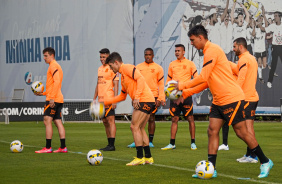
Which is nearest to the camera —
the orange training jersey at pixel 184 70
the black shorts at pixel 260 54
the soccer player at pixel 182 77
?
the soccer player at pixel 182 77

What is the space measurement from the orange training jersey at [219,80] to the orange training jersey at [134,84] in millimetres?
2011

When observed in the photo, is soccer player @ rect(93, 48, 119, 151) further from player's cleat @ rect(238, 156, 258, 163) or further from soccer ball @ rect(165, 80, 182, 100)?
soccer ball @ rect(165, 80, 182, 100)

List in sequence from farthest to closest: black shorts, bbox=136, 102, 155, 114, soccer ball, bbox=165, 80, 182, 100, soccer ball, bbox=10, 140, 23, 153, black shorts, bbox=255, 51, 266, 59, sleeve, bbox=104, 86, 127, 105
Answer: black shorts, bbox=255, 51, 266, 59 → soccer ball, bbox=10, 140, 23, 153 → sleeve, bbox=104, 86, 127, 105 → black shorts, bbox=136, 102, 155, 114 → soccer ball, bbox=165, 80, 182, 100

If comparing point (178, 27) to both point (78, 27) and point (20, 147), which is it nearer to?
point (78, 27)

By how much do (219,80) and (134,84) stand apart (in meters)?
2.43

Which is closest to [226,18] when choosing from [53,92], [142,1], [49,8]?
[142,1]

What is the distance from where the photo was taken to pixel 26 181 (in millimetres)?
9102

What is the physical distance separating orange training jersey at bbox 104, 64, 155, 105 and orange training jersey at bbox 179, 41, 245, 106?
6.60 ft

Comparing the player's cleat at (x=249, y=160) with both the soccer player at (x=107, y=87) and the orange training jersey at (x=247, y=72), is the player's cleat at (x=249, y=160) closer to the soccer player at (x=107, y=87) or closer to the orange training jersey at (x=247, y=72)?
the orange training jersey at (x=247, y=72)

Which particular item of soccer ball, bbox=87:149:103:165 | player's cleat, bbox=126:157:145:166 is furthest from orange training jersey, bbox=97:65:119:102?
player's cleat, bbox=126:157:145:166

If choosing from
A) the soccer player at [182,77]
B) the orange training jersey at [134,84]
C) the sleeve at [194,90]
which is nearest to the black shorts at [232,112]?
the sleeve at [194,90]

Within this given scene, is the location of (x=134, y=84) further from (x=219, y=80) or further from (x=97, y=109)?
(x=219, y=80)

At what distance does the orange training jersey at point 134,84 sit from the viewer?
11.0 meters

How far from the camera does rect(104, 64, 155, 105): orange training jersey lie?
36.1 ft
